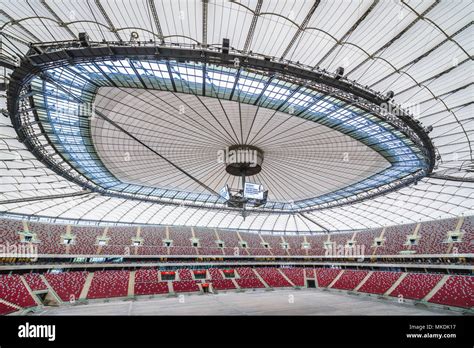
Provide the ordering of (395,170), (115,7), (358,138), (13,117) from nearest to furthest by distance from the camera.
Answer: (115,7), (13,117), (358,138), (395,170)

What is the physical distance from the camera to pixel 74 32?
1650cm

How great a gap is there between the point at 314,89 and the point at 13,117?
24896 mm

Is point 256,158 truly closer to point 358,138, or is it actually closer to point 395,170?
point 358,138

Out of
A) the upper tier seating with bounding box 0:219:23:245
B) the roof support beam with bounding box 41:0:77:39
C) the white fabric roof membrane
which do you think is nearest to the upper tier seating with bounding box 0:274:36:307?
the upper tier seating with bounding box 0:219:23:245

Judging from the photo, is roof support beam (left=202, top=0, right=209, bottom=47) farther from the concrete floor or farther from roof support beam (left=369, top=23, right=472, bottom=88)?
the concrete floor

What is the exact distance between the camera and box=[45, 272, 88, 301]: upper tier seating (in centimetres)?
3991

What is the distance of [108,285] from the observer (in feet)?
147

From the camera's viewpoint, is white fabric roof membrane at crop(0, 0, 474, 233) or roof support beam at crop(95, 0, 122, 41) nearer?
roof support beam at crop(95, 0, 122, 41)

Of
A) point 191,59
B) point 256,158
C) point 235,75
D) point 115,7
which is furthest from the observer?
point 256,158

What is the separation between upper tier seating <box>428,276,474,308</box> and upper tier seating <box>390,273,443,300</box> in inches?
71.0

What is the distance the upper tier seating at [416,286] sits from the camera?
39.7 meters

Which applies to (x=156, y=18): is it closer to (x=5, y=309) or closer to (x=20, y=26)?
(x=20, y=26)
